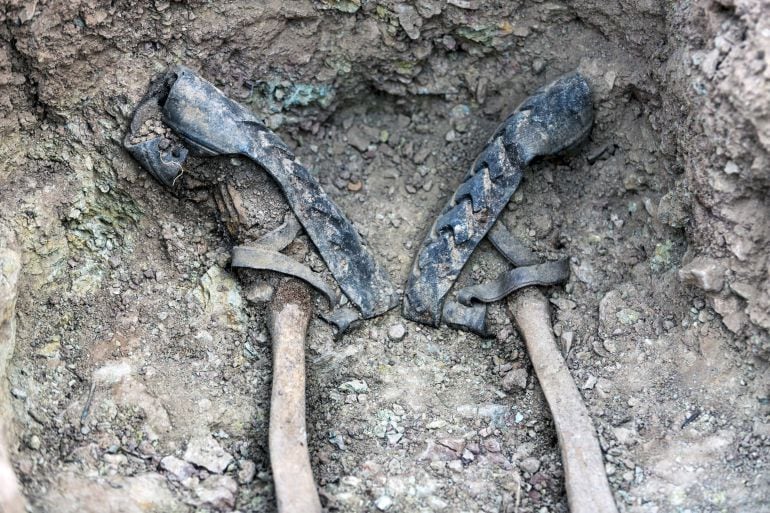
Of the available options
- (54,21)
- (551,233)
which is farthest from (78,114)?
(551,233)

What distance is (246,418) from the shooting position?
3178 millimetres

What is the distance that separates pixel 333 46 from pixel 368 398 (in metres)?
1.48

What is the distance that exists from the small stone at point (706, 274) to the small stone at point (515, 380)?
0.70 metres

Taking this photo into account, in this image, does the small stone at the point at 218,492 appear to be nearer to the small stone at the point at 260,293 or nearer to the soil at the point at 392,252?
the soil at the point at 392,252

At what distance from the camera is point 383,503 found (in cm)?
291

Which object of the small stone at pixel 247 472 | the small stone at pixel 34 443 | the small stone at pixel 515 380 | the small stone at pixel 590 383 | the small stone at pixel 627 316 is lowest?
the small stone at pixel 34 443

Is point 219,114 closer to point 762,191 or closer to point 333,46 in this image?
point 333,46

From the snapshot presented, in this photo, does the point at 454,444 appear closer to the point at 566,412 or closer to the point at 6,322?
the point at 566,412

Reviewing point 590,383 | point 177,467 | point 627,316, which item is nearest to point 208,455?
point 177,467

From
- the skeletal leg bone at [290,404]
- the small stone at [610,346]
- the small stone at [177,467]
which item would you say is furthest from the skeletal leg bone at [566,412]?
the small stone at [177,467]

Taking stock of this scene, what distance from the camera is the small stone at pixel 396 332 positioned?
3.48 meters

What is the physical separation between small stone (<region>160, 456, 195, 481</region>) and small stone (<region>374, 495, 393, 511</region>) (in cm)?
64

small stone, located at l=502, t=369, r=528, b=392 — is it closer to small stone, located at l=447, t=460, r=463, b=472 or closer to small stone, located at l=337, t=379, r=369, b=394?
small stone, located at l=447, t=460, r=463, b=472

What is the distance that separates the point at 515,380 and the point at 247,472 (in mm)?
1055
